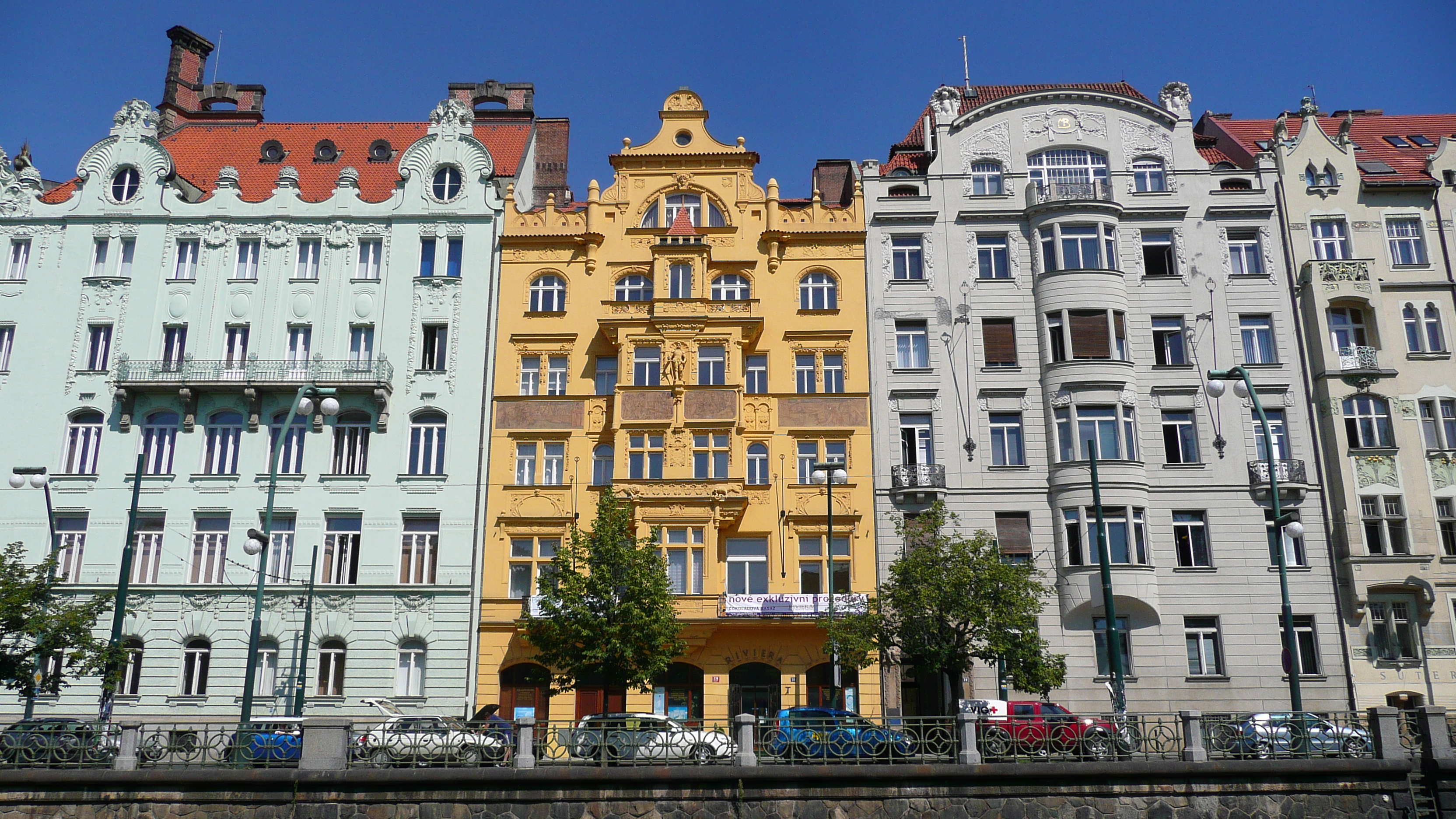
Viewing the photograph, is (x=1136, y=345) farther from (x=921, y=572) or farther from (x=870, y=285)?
(x=921, y=572)

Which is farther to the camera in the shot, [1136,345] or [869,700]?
[1136,345]

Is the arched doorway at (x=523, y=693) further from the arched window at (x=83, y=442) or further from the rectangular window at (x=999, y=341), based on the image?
the rectangular window at (x=999, y=341)

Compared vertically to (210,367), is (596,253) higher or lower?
higher

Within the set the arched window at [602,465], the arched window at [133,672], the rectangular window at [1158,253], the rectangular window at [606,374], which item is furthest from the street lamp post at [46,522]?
the rectangular window at [1158,253]

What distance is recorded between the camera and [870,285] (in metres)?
39.8

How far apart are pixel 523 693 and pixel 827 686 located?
933 cm

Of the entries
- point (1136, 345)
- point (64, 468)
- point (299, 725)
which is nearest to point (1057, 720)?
point (299, 725)

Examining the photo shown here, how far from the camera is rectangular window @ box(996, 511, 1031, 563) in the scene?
3691 centimetres

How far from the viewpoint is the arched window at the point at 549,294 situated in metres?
40.0

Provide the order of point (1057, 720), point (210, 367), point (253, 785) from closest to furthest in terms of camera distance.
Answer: point (253, 785) → point (1057, 720) → point (210, 367)

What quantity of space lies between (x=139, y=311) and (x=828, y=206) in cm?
2367

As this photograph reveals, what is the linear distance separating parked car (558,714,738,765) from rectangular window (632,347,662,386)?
16.4 m

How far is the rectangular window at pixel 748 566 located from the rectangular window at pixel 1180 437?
1334 centimetres

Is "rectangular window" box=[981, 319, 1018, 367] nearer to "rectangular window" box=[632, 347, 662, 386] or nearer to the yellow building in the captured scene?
the yellow building
